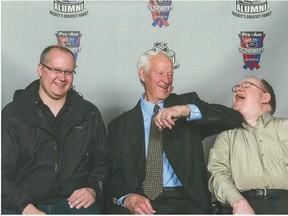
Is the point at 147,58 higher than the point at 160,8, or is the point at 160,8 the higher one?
the point at 160,8

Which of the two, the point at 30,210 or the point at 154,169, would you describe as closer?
the point at 30,210

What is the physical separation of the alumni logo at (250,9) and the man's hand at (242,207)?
45.2 inches

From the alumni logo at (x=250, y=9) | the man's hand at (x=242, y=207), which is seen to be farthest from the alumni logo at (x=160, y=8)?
the man's hand at (x=242, y=207)

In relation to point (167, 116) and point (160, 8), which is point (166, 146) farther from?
point (160, 8)

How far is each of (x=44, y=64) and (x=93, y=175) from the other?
0.54m

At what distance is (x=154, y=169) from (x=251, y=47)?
95cm

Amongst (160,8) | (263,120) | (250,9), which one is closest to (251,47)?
(250,9)

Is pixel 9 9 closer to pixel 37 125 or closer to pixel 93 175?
pixel 37 125

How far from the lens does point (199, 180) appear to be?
7.06 ft

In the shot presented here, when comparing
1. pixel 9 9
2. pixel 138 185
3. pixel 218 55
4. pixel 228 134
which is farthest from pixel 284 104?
pixel 9 9

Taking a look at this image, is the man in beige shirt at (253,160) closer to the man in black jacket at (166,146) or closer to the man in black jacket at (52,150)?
→ the man in black jacket at (166,146)

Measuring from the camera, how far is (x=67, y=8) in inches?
105

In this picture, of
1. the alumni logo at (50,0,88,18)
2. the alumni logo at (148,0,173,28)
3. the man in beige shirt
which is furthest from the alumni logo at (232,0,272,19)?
the alumni logo at (50,0,88,18)

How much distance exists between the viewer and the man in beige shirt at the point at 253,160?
1.99 m
